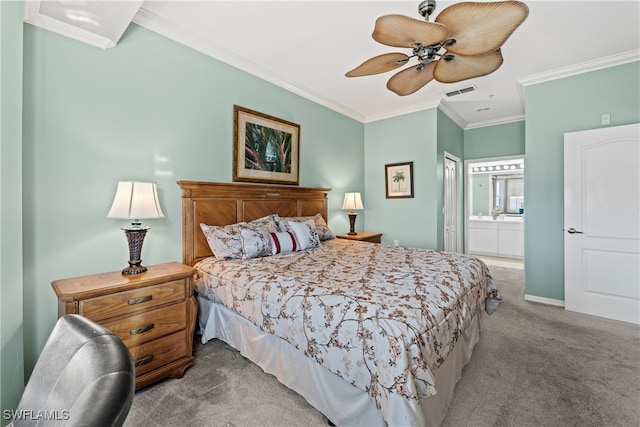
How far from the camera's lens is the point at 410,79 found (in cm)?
249

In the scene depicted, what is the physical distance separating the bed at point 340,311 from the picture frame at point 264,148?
0.33 meters

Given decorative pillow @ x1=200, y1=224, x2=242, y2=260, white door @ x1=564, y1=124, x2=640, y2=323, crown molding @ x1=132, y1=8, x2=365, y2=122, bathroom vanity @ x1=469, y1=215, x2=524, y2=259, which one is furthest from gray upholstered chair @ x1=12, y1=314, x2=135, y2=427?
bathroom vanity @ x1=469, y1=215, x2=524, y2=259

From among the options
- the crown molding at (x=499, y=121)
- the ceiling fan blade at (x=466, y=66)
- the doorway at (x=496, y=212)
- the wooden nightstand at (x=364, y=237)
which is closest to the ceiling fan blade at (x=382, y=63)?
the ceiling fan blade at (x=466, y=66)

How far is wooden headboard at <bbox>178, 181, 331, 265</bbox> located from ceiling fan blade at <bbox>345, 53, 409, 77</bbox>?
5.41ft

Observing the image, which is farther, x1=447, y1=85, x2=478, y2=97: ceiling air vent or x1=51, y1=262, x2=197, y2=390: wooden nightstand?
x1=447, y1=85, x2=478, y2=97: ceiling air vent

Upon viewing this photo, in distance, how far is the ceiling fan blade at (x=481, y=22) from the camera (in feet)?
4.96

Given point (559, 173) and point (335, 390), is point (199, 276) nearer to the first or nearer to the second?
point (335, 390)

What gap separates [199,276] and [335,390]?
1.55m

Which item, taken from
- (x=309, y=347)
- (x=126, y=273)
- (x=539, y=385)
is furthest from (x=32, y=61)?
(x=539, y=385)

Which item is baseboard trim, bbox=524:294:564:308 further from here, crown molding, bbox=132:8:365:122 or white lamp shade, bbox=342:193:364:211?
crown molding, bbox=132:8:365:122

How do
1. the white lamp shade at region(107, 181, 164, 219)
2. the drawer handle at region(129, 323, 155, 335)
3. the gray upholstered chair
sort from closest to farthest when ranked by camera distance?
the gray upholstered chair → the drawer handle at region(129, 323, 155, 335) → the white lamp shade at region(107, 181, 164, 219)

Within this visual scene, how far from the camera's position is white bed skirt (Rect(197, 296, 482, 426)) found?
146 cm

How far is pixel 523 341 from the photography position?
8.38ft

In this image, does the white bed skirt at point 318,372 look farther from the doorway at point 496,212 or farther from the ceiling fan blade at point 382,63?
the doorway at point 496,212
